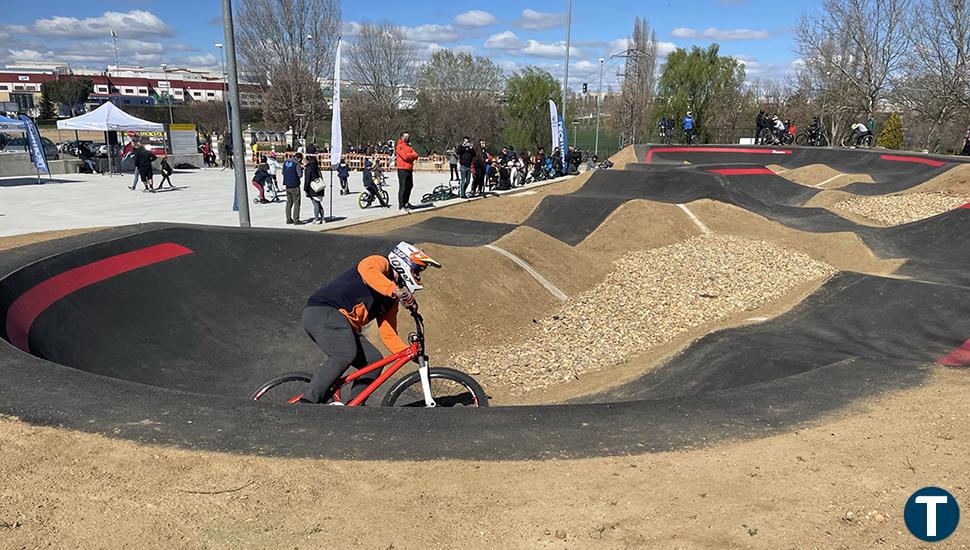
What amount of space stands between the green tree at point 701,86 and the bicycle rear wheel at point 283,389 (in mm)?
54795

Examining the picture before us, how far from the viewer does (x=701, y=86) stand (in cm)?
5488

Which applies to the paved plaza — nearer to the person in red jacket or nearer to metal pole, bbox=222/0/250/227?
the person in red jacket

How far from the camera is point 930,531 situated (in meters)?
3.07

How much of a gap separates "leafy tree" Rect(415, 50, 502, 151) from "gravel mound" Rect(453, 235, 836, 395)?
44.3m

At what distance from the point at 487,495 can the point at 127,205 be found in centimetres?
2055

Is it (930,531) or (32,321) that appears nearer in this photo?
(930,531)

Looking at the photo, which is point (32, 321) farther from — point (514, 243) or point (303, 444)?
point (514, 243)

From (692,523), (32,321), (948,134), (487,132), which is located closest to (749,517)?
(692,523)

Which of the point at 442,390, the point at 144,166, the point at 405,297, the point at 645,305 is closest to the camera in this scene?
the point at 405,297

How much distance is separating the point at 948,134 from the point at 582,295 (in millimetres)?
46202

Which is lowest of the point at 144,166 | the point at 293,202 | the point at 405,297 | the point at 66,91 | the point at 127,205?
the point at 127,205

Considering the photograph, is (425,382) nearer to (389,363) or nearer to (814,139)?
(389,363)

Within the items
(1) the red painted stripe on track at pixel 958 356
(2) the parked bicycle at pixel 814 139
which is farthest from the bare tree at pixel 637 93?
(1) the red painted stripe on track at pixel 958 356

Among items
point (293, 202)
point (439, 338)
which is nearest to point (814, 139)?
point (293, 202)
